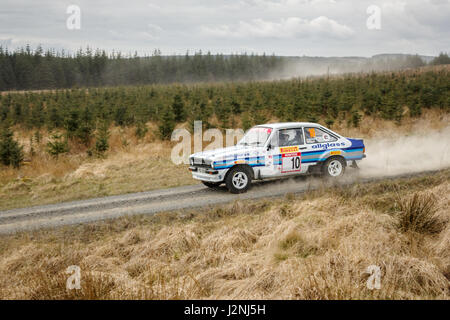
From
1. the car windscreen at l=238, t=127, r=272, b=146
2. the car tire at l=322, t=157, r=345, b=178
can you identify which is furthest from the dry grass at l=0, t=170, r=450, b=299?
the car windscreen at l=238, t=127, r=272, b=146

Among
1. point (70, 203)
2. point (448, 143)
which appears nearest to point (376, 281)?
point (70, 203)

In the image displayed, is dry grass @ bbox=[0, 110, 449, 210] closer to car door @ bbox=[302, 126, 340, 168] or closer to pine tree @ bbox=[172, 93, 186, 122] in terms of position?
pine tree @ bbox=[172, 93, 186, 122]

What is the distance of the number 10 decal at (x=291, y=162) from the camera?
33.6 ft

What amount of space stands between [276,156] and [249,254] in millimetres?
5158

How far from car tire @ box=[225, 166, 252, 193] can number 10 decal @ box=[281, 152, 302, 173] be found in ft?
3.34

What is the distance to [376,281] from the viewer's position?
3920mm

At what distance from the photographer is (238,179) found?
395 inches

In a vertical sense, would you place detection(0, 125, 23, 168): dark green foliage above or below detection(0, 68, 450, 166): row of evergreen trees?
below

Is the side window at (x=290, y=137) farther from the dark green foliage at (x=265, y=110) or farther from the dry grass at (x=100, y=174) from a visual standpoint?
the dark green foliage at (x=265, y=110)

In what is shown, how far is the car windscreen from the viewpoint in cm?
1041

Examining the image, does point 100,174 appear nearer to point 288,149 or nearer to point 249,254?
point 288,149

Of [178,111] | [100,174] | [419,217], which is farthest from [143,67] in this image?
[419,217]

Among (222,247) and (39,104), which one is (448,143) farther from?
(39,104)

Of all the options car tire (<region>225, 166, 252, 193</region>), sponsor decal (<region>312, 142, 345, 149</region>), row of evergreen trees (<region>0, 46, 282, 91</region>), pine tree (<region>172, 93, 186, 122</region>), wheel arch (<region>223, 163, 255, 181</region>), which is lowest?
car tire (<region>225, 166, 252, 193</region>)
